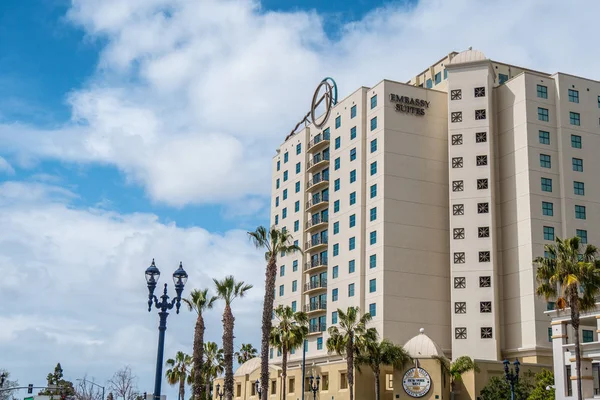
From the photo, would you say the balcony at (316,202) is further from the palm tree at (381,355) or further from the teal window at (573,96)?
the teal window at (573,96)

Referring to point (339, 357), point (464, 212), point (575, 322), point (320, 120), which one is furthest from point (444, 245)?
point (575, 322)

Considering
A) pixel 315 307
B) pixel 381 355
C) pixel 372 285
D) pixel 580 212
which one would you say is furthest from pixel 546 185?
pixel 315 307

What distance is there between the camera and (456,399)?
2808 inches

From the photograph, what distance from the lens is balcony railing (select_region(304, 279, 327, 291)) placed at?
3465 inches

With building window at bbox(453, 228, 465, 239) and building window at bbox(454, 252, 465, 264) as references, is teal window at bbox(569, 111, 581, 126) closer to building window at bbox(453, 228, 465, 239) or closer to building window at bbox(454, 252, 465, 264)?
building window at bbox(453, 228, 465, 239)

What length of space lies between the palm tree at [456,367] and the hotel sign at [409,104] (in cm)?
2548

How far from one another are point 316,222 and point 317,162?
6.95 metres

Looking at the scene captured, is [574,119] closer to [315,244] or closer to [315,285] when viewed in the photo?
[315,244]

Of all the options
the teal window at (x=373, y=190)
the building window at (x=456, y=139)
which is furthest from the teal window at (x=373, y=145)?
the building window at (x=456, y=139)

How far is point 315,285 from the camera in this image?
89.6 meters

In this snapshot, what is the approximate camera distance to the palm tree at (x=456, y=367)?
2788 inches

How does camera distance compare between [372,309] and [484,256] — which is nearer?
[484,256]

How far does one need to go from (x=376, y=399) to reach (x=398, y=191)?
2083 centimetres

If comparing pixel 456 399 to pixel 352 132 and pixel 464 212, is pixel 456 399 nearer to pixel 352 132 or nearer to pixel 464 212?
pixel 464 212
